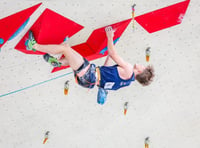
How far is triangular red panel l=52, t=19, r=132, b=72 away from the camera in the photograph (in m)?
2.28

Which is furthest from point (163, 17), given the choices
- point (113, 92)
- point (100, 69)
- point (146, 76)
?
point (113, 92)

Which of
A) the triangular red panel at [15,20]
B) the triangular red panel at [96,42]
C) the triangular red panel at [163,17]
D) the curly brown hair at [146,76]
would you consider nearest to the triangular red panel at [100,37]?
the triangular red panel at [96,42]

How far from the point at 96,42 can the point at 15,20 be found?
2.01 feet

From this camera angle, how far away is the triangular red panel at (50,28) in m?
2.04

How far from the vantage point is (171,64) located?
2.70m

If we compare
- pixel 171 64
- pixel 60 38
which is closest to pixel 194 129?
pixel 171 64

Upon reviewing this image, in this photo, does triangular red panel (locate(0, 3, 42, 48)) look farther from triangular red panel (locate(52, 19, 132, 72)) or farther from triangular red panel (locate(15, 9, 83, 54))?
triangular red panel (locate(52, 19, 132, 72))

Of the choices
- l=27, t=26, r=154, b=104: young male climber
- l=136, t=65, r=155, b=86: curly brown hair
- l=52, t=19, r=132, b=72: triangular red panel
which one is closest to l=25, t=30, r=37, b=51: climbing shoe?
l=27, t=26, r=154, b=104: young male climber

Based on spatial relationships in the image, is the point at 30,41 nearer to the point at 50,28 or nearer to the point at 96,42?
the point at 50,28

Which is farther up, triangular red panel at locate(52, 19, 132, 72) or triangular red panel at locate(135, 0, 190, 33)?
triangular red panel at locate(135, 0, 190, 33)

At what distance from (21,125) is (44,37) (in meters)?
1.09

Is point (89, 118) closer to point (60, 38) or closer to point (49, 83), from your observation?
point (49, 83)

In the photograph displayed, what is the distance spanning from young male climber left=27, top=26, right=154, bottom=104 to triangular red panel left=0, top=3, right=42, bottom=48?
0.10 meters

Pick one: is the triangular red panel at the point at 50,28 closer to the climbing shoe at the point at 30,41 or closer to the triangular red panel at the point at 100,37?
the climbing shoe at the point at 30,41
